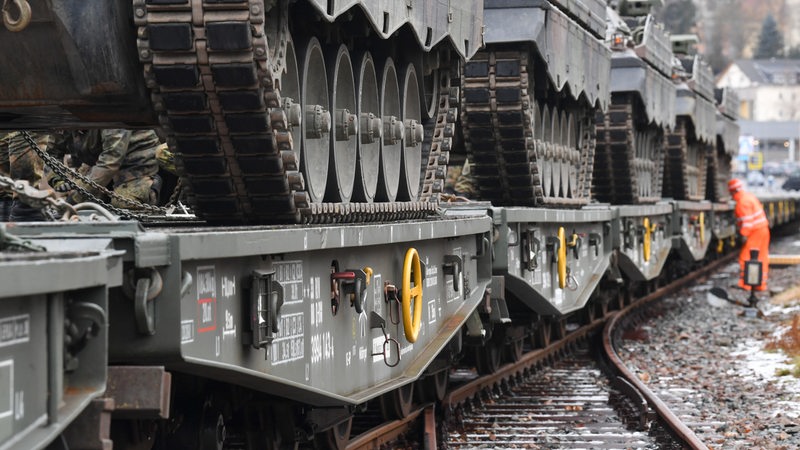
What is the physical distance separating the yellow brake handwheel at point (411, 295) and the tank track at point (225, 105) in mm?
948

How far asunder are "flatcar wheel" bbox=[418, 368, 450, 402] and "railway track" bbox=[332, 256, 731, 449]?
10 centimetres

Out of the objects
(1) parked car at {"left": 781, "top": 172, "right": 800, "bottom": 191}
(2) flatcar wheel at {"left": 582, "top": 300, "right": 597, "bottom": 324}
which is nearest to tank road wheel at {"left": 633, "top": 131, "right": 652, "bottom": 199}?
(2) flatcar wheel at {"left": 582, "top": 300, "right": 597, "bottom": 324}

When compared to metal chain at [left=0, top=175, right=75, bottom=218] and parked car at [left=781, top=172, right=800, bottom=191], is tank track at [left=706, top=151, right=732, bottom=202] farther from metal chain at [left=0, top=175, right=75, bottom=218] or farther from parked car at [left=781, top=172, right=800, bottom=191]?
parked car at [left=781, top=172, right=800, bottom=191]

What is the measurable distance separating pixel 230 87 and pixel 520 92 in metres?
7.95

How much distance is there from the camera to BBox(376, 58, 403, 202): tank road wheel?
9180 millimetres

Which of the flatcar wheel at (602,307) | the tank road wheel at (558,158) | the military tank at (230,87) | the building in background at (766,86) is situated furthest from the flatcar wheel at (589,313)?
the building in background at (766,86)

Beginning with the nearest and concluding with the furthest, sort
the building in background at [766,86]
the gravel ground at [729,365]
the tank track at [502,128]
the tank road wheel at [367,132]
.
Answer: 1. the tank road wheel at [367,132]
2. the gravel ground at [729,365]
3. the tank track at [502,128]
4. the building in background at [766,86]

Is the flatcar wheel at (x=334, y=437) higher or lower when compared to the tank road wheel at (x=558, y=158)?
lower

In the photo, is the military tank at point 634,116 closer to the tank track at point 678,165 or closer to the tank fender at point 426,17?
the tank track at point 678,165

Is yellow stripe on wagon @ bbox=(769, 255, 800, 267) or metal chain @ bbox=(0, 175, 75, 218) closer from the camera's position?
metal chain @ bbox=(0, 175, 75, 218)

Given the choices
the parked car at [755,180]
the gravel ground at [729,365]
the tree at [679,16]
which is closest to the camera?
the gravel ground at [729,365]

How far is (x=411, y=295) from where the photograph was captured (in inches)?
330

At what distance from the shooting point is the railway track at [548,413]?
10.2 meters

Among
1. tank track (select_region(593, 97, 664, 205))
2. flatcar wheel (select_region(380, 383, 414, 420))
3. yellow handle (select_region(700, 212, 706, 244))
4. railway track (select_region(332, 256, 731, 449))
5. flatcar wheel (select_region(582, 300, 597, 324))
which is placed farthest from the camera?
yellow handle (select_region(700, 212, 706, 244))
